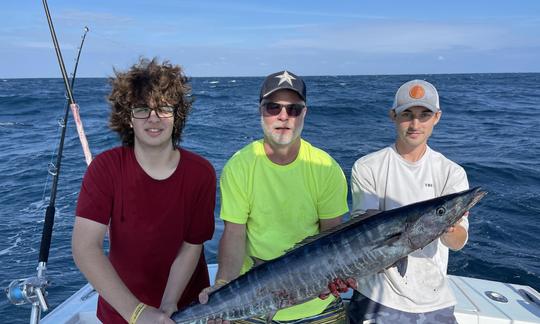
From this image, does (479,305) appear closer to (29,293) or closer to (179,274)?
(179,274)

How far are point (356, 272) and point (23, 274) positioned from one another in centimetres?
667

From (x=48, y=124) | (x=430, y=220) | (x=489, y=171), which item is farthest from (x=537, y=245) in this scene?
(x=48, y=124)

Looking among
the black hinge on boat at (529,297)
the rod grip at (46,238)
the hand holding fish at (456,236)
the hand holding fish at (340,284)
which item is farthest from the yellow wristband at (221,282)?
the black hinge on boat at (529,297)

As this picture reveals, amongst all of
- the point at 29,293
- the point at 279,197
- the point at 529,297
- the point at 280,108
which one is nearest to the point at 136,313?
the point at 29,293

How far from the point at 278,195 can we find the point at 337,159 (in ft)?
38.0

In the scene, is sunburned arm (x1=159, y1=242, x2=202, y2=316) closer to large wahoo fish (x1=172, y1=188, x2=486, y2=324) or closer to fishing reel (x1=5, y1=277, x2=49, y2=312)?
large wahoo fish (x1=172, y1=188, x2=486, y2=324)

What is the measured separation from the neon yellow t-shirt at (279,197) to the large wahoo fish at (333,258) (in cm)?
23

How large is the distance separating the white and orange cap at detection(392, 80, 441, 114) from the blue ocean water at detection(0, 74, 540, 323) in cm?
223

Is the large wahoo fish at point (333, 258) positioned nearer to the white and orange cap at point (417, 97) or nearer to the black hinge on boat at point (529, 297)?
the white and orange cap at point (417, 97)

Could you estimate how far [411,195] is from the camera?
10.5 ft

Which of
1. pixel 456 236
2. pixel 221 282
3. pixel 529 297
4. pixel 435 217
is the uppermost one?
pixel 435 217

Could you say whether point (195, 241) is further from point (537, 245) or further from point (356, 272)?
point (537, 245)

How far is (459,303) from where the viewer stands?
3.90m

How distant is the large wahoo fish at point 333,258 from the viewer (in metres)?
2.66
